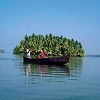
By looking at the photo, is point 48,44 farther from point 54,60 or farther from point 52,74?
point 52,74

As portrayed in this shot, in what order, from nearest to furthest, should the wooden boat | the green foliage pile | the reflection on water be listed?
the reflection on water, the wooden boat, the green foliage pile

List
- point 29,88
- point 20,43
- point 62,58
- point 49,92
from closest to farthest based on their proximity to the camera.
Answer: point 49,92 → point 29,88 → point 62,58 → point 20,43

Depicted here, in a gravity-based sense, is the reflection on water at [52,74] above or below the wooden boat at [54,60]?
below

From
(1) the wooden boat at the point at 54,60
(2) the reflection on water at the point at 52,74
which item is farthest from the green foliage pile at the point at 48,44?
(2) the reflection on water at the point at 52,74

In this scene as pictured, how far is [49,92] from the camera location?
24594 millimetres

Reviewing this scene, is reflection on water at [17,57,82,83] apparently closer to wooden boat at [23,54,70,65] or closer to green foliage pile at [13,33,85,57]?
wooden boat at [23,54,70,65]

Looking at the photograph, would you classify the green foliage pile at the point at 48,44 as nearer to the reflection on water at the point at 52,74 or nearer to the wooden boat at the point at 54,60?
the wooden boat at the point at 54,60

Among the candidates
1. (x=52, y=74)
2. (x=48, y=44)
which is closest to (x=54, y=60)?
(x=52, y=74)

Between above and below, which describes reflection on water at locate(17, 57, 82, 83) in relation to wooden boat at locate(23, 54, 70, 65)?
below

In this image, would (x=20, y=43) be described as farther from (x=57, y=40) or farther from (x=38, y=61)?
(x=38, y=61)

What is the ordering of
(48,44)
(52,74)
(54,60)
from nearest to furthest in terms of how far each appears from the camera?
(52,74) → (54,60) → (48,44)

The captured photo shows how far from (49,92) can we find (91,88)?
4.63 metres

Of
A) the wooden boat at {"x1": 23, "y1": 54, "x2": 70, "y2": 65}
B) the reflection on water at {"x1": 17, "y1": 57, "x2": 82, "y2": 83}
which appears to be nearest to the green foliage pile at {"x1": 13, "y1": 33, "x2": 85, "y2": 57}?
the wooden boat at {"x1": 23, "y1": 54, "x2": 70, "y2": 65}

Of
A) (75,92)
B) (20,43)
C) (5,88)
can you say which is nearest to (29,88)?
(5,88)
